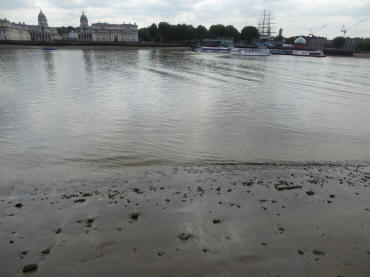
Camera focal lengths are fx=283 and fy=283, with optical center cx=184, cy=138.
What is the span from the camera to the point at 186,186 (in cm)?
862

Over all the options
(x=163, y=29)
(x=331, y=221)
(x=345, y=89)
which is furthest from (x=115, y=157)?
(x=163, y=29)

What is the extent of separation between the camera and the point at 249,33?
601 feet

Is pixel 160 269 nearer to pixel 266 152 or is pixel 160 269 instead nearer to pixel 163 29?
pixel 266 152

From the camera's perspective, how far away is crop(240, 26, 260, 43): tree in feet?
599

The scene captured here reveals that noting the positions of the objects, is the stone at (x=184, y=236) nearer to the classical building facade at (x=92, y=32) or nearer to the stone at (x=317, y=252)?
the stone at (x=317, y=252)

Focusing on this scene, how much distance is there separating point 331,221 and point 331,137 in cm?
853

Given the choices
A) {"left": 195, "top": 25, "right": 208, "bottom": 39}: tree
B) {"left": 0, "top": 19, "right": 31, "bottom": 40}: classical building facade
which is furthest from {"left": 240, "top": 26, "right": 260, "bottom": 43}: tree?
{"left": 0, "top": 19, "right": 31, "bottom": 40}: classical building facade

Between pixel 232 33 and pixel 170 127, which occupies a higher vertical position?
pixel 232 33

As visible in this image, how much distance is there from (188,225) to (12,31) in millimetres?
195548

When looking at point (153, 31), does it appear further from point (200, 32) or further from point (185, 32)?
point (200, 32)

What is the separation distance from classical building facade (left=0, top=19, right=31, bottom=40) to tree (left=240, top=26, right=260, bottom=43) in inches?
5470

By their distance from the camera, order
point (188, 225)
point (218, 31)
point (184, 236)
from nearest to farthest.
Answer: point (184, 236) → point (188, 225) → point (218, 31)

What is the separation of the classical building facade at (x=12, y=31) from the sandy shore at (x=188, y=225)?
183 metres

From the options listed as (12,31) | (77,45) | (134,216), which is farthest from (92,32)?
(134,216)
